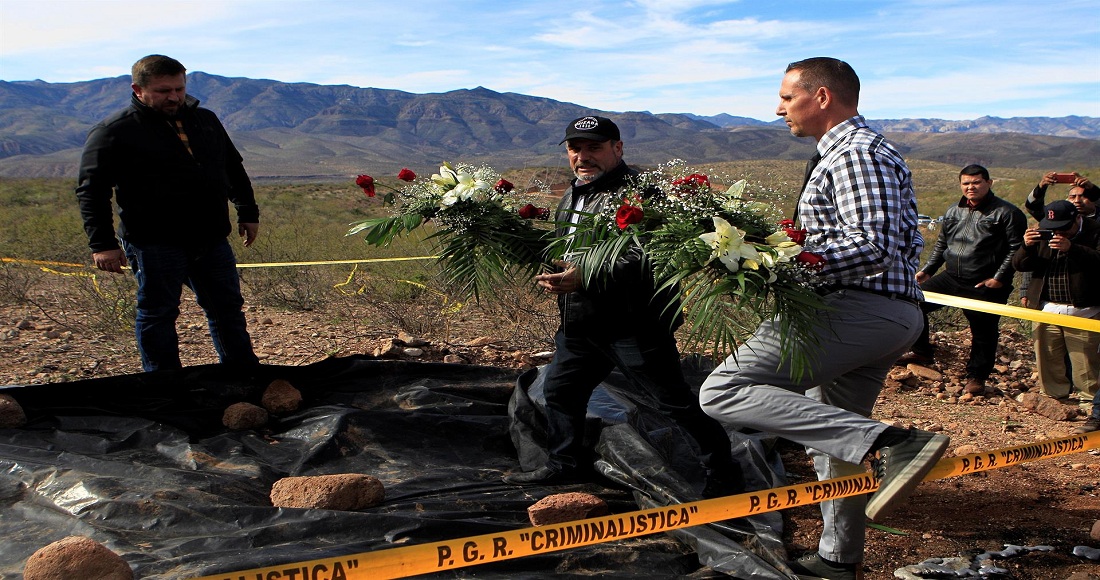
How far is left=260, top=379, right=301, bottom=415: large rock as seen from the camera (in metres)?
4.77

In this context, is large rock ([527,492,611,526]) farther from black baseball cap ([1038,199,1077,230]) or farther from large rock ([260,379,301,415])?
black baseball cap ([1038,199,1077,230])

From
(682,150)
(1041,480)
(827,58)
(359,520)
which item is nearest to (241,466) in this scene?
(359,520)

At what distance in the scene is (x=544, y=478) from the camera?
13.0 ft

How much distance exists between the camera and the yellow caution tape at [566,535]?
2.21m

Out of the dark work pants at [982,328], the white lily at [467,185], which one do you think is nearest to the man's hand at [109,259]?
the white lily at [467,185]

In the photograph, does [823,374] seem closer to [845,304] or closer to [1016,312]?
[845,304]

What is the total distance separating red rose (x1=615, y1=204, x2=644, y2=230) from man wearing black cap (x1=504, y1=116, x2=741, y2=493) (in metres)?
0.38

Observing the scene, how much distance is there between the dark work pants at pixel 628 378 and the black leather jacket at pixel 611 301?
57mm

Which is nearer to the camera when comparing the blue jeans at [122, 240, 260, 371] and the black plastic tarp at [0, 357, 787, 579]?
the black plastic tarp at [0, 357, 787, 579]

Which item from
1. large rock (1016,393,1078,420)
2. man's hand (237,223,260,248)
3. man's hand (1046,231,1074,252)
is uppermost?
man's hand (1046,231,1074,252)

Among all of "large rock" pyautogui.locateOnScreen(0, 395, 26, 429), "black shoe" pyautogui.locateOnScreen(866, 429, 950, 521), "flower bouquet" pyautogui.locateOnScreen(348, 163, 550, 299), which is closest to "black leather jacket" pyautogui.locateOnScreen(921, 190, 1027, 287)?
"flower bouquet" pyautogui.locateOnScreen(348, 163, 550, 299)

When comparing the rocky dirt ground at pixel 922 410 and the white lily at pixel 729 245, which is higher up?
the white lily at pixel 729 245

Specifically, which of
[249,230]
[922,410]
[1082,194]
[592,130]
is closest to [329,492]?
[592,130]

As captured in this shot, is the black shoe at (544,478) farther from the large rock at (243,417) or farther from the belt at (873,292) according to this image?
the belt at (873,292)
